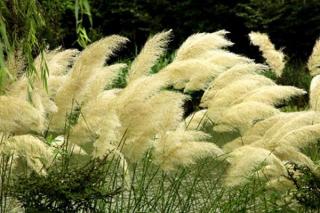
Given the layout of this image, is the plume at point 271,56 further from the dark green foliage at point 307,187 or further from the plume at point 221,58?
the dark green foliage at point 307,187

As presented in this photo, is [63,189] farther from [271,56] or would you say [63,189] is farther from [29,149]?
[271,56]

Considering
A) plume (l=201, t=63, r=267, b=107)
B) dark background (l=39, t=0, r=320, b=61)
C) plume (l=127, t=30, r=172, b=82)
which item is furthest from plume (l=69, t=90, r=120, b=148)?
dark background (l=39, t=0, r=320, b=61)

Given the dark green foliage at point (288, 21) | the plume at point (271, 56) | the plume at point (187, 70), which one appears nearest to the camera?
the plume at point (187, 70)

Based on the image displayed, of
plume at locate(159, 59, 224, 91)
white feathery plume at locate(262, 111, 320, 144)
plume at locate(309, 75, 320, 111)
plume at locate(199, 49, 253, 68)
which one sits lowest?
plume at locate(309, 75, 320, 111)

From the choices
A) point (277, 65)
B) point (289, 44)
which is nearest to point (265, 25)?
point (289, 44)

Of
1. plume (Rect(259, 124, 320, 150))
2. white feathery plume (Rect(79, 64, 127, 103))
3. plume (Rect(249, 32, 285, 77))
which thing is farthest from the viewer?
plume (Rect(249, 32, 285, 77))

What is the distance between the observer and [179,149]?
4.03 meters

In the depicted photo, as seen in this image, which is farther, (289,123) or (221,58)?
(221,58)

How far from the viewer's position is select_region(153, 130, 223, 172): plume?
396 cm

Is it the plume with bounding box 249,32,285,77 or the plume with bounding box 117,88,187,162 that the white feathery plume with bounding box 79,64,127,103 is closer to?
the plume with bounding box 117,88,187,162

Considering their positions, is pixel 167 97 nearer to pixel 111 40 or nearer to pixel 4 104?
pixel 111 40

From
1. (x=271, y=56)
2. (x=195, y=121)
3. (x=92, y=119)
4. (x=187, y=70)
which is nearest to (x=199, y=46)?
(x=187, y=70)

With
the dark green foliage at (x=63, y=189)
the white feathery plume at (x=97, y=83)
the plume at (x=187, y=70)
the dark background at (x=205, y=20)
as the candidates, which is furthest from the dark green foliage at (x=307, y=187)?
the dark background at (x=205, y=20)

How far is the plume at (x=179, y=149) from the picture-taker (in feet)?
13.0
